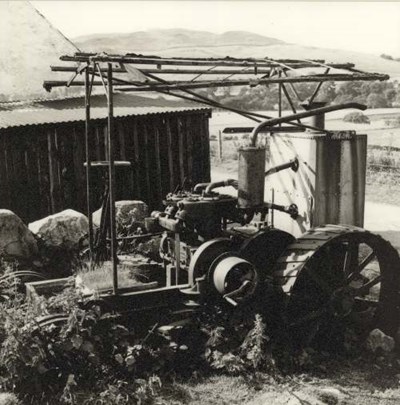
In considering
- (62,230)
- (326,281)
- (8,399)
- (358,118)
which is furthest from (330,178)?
(358,118)

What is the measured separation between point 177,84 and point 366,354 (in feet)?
13.4

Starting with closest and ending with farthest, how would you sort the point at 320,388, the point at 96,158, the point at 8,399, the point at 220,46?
the point at 8,399, the point at 320,388, the point at 96,158, the point at 220,46

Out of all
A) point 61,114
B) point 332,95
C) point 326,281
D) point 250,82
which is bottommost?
point 326,281

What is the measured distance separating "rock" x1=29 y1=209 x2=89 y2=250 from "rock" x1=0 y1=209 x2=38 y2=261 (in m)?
0.44

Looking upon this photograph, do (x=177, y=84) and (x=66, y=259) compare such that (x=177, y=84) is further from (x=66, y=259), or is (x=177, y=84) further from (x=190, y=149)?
(x=190, y=149)

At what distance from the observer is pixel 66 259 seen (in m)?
10.0

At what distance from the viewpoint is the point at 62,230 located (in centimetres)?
1018

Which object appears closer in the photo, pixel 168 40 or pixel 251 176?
pixel 251 176

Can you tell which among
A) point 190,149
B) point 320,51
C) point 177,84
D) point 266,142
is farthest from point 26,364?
point 320,51

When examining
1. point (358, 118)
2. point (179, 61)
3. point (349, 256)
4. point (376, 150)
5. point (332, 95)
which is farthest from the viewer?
point (332, 95)

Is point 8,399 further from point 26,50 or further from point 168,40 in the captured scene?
point 168,40

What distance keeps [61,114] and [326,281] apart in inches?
312

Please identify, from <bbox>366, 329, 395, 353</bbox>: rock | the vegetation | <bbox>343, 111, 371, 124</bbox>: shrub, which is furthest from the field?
<bbox>366, 329, 395, 353</bbox>: rock

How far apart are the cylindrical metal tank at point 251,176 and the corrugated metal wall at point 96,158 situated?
5.36 m
